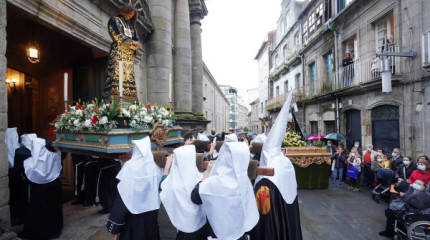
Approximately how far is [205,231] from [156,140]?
6.20 ft

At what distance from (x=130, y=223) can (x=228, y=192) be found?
5.00 ft

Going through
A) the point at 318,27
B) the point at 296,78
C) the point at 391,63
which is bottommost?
the point at 391,63

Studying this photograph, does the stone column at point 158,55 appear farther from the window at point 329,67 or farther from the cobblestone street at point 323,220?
the window at point 329,67

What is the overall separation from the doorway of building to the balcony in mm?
1639

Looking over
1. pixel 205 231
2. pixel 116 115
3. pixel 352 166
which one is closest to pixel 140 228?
pixel 205 231

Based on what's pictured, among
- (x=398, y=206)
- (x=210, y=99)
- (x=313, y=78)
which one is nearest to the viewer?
(x=398, y=206)

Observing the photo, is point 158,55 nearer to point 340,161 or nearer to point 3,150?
point 3,150

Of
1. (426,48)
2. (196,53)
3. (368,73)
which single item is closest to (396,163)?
(426,48)

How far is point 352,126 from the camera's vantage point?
13148mm

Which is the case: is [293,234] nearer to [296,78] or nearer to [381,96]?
[381,96]

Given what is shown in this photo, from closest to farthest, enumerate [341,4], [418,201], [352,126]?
1. [418,201]
2. [352,126]
3. [341,4]

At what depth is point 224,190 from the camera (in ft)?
7.61

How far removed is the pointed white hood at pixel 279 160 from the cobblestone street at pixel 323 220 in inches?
82.4

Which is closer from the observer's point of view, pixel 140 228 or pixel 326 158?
pixel 140 228
